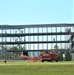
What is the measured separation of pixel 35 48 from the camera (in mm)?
115562

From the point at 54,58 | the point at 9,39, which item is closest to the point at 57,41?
the point at 9,39

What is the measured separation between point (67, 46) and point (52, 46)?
18.4ft

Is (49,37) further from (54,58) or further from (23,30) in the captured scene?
(54,58)

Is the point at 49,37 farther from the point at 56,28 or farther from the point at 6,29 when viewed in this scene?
the point at 6,29

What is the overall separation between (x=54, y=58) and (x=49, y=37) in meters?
47.6
